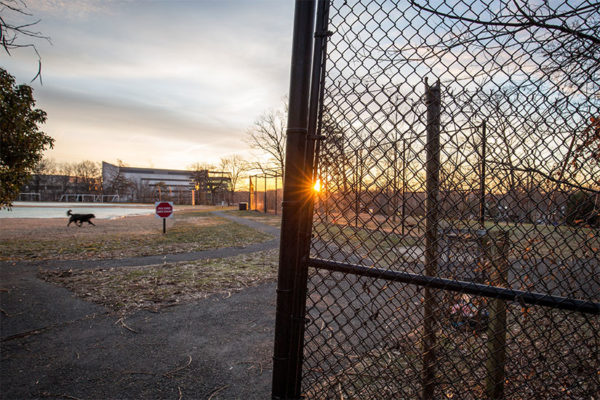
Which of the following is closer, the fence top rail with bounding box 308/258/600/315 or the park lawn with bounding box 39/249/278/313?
the fence top rail with bounding box 308/258/600/315

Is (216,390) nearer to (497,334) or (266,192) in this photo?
(497,334)

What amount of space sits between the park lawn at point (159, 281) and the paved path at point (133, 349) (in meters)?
0.27

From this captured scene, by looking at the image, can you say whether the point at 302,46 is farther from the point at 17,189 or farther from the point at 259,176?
the point at 259,176

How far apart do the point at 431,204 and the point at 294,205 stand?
897 mm

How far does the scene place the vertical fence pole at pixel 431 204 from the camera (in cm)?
164

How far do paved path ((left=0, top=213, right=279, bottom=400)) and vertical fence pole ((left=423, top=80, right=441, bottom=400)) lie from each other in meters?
1.21

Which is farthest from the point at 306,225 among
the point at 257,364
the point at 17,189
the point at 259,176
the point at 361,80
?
the point at 259,176

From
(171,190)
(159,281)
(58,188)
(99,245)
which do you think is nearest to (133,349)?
(159,281)

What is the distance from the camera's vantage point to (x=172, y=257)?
23.0 feet

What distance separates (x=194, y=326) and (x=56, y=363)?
119 centimetres

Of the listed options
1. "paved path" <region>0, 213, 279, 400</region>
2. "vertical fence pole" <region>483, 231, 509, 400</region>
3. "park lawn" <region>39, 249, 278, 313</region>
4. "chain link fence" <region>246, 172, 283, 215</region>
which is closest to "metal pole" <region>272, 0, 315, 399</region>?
"paved path" <region>0, 213, 279, 400</region>

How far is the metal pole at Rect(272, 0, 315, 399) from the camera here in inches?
59.9

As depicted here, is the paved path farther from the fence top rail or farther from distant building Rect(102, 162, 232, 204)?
distant building Rect(102, 162, 232, 204)

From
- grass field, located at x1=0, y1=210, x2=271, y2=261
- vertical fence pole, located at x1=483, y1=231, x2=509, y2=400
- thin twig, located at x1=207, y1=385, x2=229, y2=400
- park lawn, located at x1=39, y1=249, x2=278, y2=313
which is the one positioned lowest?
grass field, located at x1=0, y1=210, x2=271, y2=261
